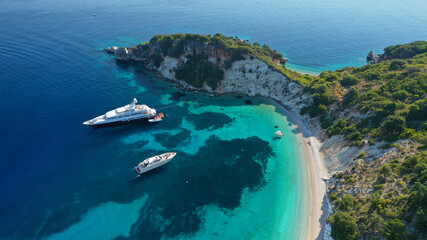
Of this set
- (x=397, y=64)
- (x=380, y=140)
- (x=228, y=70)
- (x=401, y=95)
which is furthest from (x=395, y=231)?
(x=228, y=70)

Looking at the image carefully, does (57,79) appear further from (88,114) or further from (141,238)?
(141,238)

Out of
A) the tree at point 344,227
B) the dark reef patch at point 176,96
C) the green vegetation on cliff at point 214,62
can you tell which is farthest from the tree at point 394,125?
the dark reef patch at point 176,96

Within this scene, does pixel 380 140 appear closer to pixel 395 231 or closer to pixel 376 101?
pixel 376 101

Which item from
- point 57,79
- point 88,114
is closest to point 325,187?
point 88,114

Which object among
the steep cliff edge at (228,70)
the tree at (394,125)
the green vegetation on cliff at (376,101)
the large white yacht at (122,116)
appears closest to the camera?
the tree at (394,125)

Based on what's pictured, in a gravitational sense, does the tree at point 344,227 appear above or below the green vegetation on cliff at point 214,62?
below

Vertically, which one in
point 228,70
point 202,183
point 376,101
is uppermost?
point 376,101

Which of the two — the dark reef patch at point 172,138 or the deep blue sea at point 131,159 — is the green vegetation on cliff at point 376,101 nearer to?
the deep blue sea at point 131,159
